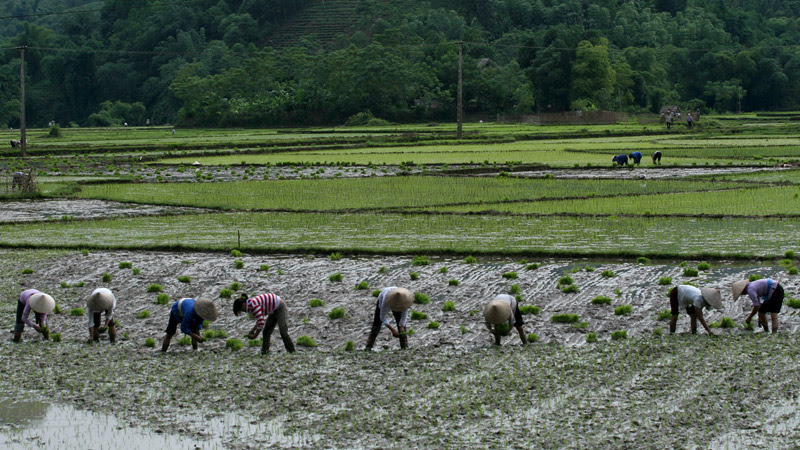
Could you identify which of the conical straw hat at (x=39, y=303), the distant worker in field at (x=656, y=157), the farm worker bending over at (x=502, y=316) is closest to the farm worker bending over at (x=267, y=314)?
the farm worker bending over at (x=502, y=316)

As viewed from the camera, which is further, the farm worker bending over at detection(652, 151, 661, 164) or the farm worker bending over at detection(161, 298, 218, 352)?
the farm worker bending over at detection(652, 151, 661, 164)

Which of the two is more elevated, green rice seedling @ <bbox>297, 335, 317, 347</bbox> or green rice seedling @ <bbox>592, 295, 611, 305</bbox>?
green rice seedling @ <bbox>592, 295, 611, 305</bbox>

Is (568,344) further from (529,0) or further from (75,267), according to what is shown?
(529,0)

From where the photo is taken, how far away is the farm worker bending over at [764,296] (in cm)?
→ 1248

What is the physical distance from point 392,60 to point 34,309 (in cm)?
8582

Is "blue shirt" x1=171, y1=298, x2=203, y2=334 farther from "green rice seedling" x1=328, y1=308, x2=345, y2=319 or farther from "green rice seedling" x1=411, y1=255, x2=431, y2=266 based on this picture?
"green rice seedling" x1=411, y1=255, x2=431, y2=266

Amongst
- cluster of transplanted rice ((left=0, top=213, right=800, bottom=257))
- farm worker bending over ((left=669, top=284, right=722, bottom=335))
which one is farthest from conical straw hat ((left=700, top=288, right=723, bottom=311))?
cluster of transplanted rice ((left=0, top=213, right=800, bottom=257))

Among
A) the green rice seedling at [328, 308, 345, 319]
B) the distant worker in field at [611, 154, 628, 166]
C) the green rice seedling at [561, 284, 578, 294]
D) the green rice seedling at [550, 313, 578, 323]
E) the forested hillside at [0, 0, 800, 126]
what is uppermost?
the forested hillside at [0, 0, 800, 126]

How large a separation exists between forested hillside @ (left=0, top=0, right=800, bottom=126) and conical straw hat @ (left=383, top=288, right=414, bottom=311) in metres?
82.8

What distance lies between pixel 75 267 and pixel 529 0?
140984 mm

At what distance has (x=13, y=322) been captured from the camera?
14.6 m

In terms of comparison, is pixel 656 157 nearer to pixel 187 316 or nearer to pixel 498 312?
pixel 498 312

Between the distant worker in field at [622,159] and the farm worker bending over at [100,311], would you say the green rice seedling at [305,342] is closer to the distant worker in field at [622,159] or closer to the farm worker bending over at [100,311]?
the farm worker bending over at [100,311]

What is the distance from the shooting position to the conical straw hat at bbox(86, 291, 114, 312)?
42.7ft
